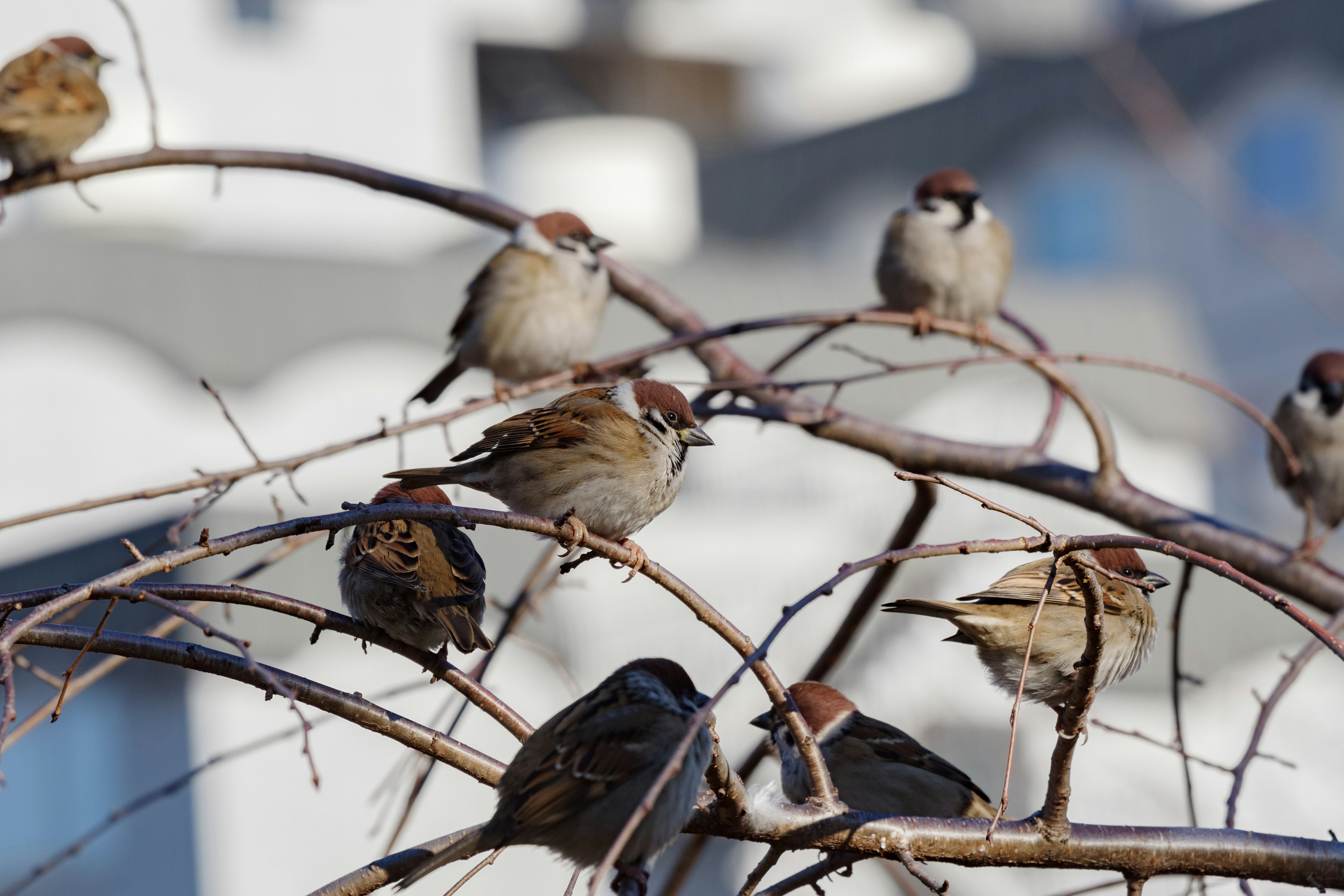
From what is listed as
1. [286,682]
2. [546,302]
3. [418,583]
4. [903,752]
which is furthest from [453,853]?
[546,302]

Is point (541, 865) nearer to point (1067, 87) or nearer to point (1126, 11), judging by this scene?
point (1067, 87)

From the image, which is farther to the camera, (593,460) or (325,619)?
(593,460)

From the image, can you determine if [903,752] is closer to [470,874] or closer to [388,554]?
[388,554]

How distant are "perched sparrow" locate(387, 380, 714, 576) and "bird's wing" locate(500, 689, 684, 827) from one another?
369 mm

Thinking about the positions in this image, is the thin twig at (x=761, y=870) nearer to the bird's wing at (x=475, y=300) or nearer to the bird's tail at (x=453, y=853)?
the bird's tail at (x=453, y=853)

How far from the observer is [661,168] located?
2264cm

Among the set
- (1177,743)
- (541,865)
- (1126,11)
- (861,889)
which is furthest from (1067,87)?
(1177,743)

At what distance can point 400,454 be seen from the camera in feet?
9.13

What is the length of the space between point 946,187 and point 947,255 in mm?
362

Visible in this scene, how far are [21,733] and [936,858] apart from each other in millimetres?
1218

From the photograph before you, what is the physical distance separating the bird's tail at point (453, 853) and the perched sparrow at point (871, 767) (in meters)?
1.15

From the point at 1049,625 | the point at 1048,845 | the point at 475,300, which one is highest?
the point at 475,300

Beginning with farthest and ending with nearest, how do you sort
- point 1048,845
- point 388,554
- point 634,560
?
1. point 388,554
2. point 634,560
3. point 1048,845

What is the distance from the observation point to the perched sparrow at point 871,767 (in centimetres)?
307
